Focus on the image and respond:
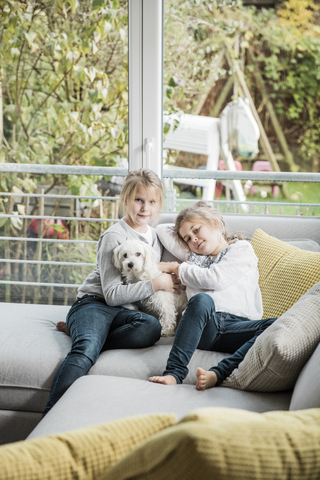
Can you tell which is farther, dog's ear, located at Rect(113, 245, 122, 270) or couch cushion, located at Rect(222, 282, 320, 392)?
dog's ear, located at Rect(113, 245, 122, 270)

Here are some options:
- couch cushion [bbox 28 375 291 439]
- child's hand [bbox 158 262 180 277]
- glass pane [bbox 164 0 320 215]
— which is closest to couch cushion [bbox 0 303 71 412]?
couch cushion [bbox 28 375 291 439]

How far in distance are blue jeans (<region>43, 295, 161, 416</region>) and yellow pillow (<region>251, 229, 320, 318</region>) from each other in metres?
0.48

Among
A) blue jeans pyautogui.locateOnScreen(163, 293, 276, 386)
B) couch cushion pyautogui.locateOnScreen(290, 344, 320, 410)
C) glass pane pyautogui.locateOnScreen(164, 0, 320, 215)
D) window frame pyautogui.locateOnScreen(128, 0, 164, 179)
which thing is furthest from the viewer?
glass pane pyautogui.locateOnScreen(164, 0, 320, 215)

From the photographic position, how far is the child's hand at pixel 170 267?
191 cm

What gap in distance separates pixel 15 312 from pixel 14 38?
1.89 metres

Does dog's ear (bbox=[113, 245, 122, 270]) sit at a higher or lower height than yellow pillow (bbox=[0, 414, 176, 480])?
lower

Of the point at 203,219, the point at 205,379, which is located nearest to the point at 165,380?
the point at 205,379

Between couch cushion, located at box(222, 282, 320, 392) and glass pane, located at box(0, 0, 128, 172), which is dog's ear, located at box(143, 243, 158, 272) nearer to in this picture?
couch cushion, located at box(222, 282, 320, 392)

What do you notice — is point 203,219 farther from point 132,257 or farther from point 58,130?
point 58,130

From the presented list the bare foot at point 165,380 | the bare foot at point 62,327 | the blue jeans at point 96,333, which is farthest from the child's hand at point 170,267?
the bare foot at point 165,380

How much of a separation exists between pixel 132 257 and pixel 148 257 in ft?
0.32

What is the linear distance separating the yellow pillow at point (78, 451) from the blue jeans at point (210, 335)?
828mm

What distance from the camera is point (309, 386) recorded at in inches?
39.4

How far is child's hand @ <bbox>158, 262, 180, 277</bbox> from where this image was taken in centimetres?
191
